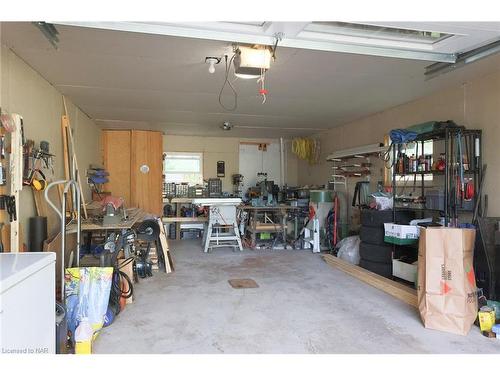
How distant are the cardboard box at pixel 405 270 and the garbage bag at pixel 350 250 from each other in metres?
1.02

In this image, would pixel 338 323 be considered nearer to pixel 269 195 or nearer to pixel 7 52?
pixel 7 52

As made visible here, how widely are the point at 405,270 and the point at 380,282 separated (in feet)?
1.02

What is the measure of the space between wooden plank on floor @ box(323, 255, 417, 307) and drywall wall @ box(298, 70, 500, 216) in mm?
1252

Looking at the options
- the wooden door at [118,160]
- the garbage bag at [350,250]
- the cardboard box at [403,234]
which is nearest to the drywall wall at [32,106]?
the wooden door at [118,160]

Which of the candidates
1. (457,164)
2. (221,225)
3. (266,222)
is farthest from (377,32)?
(266,222)

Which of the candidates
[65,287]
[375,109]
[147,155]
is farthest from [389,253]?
[147,155]

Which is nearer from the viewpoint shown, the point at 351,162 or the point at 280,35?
the point at 280,35

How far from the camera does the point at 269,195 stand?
7609mm

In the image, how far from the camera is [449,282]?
291cm

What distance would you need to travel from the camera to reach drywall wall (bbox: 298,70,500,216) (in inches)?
148

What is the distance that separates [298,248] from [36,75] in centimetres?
495

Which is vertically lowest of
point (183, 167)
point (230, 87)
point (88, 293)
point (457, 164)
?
point (88, 293)

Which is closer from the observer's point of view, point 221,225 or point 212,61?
point 212,61

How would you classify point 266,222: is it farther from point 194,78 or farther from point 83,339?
point 83,339
